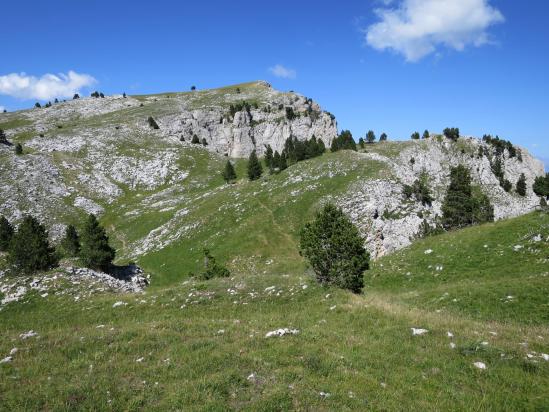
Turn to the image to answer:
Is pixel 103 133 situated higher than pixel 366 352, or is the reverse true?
pixel 103 133

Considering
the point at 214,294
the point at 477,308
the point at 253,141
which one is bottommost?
the point at 477,308

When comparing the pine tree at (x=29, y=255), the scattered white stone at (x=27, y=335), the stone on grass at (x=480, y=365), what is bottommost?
the stone on grass at (x=480, y=365)

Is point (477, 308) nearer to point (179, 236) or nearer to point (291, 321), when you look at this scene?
point (291, 321)

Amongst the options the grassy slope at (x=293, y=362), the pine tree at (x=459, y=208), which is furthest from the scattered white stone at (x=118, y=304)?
the pine tree at (x=459, y=208)

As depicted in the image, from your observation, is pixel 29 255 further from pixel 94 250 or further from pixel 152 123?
pixel 152 123

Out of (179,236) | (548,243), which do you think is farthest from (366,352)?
(179,236)

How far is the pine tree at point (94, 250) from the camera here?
170 feet

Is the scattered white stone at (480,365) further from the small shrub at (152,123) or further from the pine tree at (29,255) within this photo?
the small shrub at (152,123)

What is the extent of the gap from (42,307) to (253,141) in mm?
136760

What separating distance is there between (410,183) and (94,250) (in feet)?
203

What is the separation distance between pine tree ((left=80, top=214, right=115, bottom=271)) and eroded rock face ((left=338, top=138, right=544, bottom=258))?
41.9 m

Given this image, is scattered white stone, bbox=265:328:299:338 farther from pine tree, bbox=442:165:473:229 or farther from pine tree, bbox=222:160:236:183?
pine tree, bbox=222:160:236:183

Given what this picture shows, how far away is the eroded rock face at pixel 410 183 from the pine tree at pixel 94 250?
1651 inches

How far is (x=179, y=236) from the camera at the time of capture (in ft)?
249
